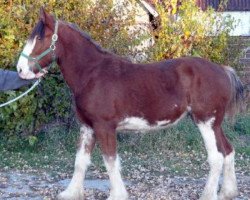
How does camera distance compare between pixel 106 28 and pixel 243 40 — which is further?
pixel 243 40

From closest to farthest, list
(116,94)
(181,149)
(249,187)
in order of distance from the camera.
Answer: (116,94) < (249,187) < (181,149)

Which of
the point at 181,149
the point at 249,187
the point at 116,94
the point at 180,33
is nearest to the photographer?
the point at 116,94

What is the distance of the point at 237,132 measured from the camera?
1159 centimetres

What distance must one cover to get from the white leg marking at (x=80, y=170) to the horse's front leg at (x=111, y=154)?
336 mm

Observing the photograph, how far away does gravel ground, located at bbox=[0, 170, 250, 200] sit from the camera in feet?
23.9

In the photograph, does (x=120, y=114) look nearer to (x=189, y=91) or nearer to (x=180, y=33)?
(x=189, y=91)

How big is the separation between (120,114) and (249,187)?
2177 mm

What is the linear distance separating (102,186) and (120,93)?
1.59 m

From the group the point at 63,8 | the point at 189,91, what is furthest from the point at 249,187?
the point at 63,8

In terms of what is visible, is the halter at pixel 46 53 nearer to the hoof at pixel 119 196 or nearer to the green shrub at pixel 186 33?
the hoof at pixel 119 196

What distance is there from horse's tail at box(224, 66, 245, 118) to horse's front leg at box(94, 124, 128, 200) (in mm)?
1525

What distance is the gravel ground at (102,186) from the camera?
7.28 metres

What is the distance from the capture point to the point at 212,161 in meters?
6.91

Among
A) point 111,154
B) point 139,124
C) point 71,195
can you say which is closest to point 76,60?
point 139,124
